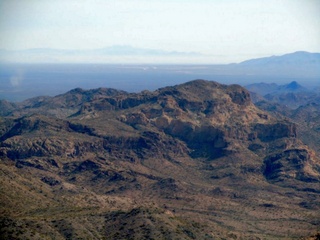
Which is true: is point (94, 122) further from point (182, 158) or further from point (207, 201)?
point (207, 201)

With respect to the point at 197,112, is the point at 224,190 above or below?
below

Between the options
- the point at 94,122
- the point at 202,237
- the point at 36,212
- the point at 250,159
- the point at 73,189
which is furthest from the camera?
the point at 94,122

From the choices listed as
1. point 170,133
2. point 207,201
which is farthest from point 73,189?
point 170,133

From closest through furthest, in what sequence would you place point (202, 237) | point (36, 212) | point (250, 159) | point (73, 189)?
point (202, 237)
point (36, 212)
point (73, 189)
point (250, 159)

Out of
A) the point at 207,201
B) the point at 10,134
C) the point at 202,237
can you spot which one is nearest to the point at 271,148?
the point at 207,201

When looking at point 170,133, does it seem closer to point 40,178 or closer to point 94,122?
point 94,122

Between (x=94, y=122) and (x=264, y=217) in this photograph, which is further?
(x=94, y=122)
